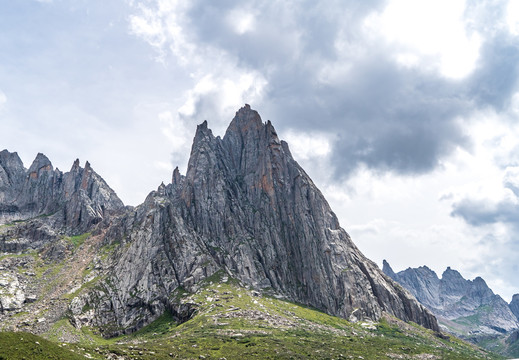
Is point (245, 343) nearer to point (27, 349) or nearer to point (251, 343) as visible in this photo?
point (251, 343)

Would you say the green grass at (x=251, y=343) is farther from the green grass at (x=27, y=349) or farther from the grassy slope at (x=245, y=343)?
the green grass at (x=27, y=349)

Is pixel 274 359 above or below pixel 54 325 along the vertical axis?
above

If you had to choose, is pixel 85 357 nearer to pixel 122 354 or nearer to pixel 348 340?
pixel 122 354

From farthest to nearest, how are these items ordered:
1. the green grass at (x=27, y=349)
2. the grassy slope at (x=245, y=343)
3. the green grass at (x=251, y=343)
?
the green grass at (x=251, y=343), the grassy slope at (x=245, y=343), the green grass at (x=27, y=349)

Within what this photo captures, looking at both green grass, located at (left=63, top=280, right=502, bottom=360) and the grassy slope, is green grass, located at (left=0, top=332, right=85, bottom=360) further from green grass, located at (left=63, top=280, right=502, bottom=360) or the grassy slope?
green grass, located at (left=63, top=280, right=502, bottom=360)

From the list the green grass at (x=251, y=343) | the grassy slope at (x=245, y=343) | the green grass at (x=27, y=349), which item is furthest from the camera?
the green grass at (x=251, y=343)

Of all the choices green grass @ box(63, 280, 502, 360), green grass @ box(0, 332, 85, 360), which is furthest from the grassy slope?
green grass @ box(0, 332, 85, 360)

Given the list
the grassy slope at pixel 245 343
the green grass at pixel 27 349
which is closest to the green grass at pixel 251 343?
the grassy slope at pixel 245 343

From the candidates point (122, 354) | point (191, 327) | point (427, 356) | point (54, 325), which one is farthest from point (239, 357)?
point (54, 325)

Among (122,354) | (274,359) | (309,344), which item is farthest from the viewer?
(309,344)

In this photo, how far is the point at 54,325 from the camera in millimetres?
192500

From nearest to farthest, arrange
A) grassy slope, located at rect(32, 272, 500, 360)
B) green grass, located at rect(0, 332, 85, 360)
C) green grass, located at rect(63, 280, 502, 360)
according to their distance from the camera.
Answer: green grass, located at rect(0, 332, 85, 360) < grassy slope, located at rect(32, 272, 500, 360) < green grass, located at rect(63, 280, 502, 360)

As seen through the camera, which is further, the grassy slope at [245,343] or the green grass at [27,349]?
the grassy slope at [245,343]

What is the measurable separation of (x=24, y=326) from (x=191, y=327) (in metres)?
91.1
